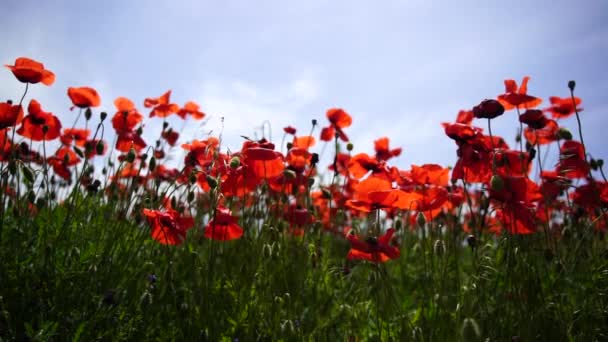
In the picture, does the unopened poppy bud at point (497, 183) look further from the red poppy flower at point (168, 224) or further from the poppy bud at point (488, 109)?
the red poppy flower at point (168, 224)

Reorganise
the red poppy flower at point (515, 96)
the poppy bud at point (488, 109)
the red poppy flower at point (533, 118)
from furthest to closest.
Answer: the red poppy flower at point (533, 118) < the red poppy flower at point (515, 96) < the poppy bud at point (488, 109)

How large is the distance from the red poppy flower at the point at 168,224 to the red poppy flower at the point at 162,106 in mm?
1607

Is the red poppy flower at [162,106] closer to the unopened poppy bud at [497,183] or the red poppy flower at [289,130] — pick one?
the red poppy flower at [289,130]

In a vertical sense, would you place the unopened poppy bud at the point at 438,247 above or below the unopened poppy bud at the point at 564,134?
below

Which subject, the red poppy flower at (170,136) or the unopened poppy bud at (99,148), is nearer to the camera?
the unopened poppy bud at (99,148)

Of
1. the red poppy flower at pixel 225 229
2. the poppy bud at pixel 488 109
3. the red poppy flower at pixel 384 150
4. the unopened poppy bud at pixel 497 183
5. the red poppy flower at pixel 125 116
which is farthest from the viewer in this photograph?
the red poppy flower at pixel 384 150

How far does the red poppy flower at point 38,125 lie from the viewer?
9.44ft

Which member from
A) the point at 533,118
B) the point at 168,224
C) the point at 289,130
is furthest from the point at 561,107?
the point at 168,224

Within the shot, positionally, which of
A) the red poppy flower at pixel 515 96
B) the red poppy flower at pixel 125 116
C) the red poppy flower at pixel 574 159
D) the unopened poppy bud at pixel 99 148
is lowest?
the red poppy flower at pixel 574 159

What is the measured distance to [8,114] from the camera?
2.38 metres

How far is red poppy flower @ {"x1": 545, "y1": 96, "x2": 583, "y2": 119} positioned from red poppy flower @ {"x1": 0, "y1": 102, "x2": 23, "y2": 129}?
11.6 feet

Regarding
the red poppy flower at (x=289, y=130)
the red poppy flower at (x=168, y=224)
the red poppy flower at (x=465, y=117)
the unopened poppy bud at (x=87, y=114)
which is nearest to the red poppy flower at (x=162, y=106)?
the unopened poppy bud at (x=87, y=114)

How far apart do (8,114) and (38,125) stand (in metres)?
0.63

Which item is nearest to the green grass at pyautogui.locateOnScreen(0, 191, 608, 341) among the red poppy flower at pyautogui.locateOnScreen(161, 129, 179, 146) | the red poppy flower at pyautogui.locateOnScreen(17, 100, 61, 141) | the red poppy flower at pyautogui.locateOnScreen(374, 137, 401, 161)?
the red poppy flower at pyautogui.locateOnScreen(17, 100, 61, 141)
